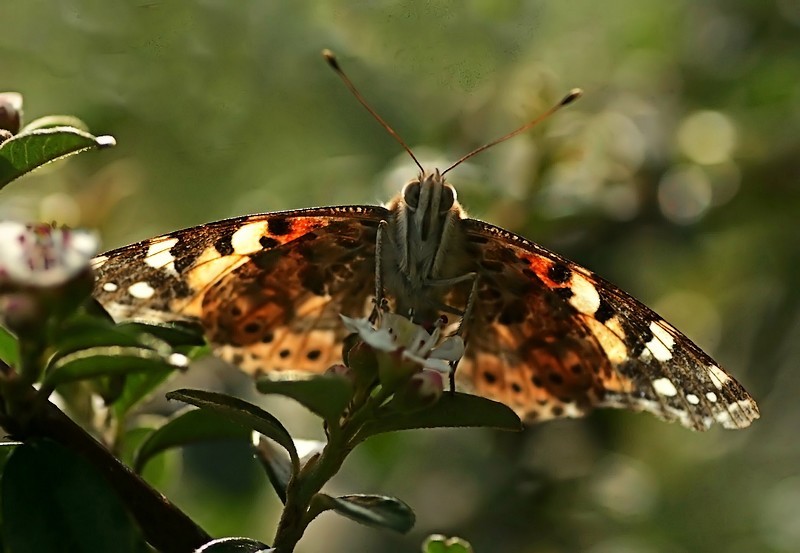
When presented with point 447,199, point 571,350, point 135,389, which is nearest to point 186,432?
point 135,389

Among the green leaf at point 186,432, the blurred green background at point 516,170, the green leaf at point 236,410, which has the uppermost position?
the blurred green background at point 516,170

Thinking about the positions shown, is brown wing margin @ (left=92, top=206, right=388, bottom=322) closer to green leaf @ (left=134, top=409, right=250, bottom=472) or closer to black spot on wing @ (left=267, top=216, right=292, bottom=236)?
black spot on wing @ (left=267, top=216, right=292, bottom=236)

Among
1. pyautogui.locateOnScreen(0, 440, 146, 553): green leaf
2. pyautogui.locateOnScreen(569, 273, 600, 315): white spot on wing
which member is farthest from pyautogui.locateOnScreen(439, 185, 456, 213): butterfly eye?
pyautogui.locateOnScreen(0, 440, 146, 553): green leaf

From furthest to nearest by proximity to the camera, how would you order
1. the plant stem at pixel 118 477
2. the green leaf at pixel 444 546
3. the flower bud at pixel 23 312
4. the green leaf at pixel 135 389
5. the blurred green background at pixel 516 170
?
the blurred green background at pixel 516 170 < the green leaf at pixel 135 389 < the green leaf at pixel 444 546 < the plant stem at pixel 118 477 < the flower bud at pixel 23 312

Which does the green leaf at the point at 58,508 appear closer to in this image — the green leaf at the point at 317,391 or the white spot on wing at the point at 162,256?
the green leaf at the point at 317,391

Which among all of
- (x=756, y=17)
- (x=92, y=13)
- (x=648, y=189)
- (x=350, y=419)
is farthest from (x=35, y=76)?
(x=350, y=419)

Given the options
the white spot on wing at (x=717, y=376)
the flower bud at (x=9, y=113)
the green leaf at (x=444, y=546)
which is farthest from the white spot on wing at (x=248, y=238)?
the white spot on wing at (x=717, y=376)

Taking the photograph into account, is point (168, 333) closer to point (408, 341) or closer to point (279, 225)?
point (408, 341)
